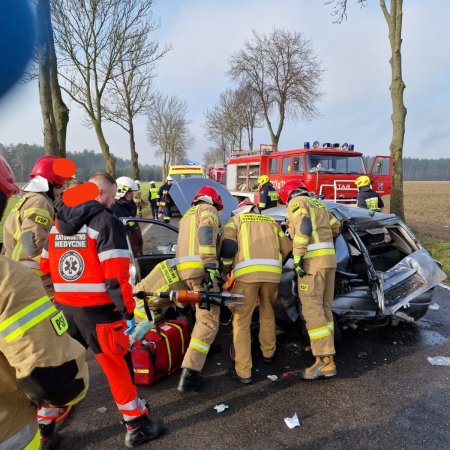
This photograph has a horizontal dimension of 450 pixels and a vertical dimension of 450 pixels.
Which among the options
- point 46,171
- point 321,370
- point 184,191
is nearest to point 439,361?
point 321,370

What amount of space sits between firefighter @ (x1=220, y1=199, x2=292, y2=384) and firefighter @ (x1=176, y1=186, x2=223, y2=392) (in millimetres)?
187

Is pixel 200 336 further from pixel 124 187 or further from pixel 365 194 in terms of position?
pixel 365 194

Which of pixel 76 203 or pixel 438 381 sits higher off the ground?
pixel 76 203

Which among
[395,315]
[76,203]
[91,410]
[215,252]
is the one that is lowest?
[91,410]

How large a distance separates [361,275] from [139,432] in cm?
291

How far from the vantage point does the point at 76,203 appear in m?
2.65

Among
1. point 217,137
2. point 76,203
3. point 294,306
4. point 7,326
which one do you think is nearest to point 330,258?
point 294,306

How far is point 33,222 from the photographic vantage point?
3473 millimetres

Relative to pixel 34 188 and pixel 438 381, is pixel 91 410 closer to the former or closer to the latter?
pixel 34 188

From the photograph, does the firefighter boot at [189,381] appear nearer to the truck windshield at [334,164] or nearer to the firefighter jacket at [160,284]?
the firefighter jacket at [160,284]

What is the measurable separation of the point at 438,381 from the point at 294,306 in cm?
142

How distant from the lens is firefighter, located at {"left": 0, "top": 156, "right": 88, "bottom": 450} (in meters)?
1.32

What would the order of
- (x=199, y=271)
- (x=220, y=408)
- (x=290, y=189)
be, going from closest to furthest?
(x=220, y=408) < (x=199, y=271) < (x=290, y=189)

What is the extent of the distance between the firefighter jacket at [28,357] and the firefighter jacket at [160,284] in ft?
7.44
